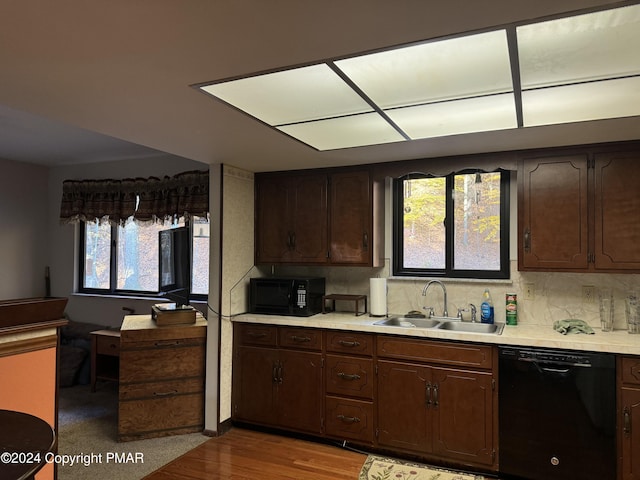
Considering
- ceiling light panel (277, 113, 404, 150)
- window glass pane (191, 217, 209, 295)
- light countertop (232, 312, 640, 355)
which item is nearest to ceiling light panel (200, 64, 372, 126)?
ceiling light panel (277, 113, 404, 150)

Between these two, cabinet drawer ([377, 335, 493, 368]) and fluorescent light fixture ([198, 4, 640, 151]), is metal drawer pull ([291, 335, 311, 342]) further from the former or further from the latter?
fluorescent light fixture ([198, 4, 640, 151])

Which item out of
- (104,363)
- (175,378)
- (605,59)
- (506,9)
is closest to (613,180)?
(605,59)

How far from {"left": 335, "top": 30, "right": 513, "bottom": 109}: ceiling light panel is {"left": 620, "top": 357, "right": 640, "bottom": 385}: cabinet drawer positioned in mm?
1812

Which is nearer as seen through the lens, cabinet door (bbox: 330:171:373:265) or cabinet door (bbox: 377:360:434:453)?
cabinet door (bbox: 377:360:434:453)

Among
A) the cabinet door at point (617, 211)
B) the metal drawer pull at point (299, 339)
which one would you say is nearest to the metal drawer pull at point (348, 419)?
the metal drawer pull at point (299, 339)

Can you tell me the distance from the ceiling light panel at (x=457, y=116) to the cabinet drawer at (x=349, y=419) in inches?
80.0

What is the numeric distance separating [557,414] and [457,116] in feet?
6.44

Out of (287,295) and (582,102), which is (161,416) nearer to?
(287,295)

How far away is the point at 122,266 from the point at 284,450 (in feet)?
10.6

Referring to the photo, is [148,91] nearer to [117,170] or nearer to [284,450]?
[284,450]

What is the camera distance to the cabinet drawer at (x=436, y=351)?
117 inches

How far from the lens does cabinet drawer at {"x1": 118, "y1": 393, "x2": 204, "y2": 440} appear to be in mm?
3504

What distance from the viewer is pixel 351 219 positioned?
379 centimetres

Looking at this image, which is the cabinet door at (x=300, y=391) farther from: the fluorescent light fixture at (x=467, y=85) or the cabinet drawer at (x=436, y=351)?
the fluorescent light fixture at (x=467, y=85)
